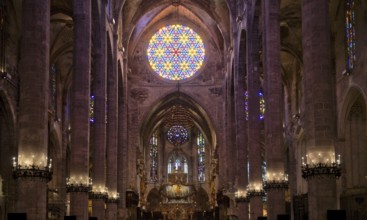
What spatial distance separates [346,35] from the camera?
1448 inches

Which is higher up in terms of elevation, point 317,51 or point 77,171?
point 317,51

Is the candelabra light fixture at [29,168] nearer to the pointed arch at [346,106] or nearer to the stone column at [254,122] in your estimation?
the stone column at [254,122]

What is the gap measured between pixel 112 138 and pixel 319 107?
25663mm

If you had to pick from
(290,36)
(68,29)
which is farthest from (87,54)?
(290,36)

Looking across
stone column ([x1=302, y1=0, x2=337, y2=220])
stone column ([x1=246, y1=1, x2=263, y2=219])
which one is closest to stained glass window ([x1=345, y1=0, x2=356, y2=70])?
stone column ([x1=246, y1=1, x2=263, y2=219])

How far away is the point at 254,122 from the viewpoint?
3728cm

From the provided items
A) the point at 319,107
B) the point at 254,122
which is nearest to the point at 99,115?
the point at 254,122

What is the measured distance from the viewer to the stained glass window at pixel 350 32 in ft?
116

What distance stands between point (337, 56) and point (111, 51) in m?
17.2

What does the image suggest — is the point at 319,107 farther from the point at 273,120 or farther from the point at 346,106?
the point at 346,106

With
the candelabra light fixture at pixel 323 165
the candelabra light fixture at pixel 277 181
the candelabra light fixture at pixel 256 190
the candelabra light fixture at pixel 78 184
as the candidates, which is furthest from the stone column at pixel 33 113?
the candelabra light fixture at pixel 256 190

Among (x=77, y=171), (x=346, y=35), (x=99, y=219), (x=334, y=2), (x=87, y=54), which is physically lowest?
(x=99, y=219)

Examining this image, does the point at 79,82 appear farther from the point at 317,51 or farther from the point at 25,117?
the point at 317,51

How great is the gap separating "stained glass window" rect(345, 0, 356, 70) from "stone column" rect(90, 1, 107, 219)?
15551 millimetres
